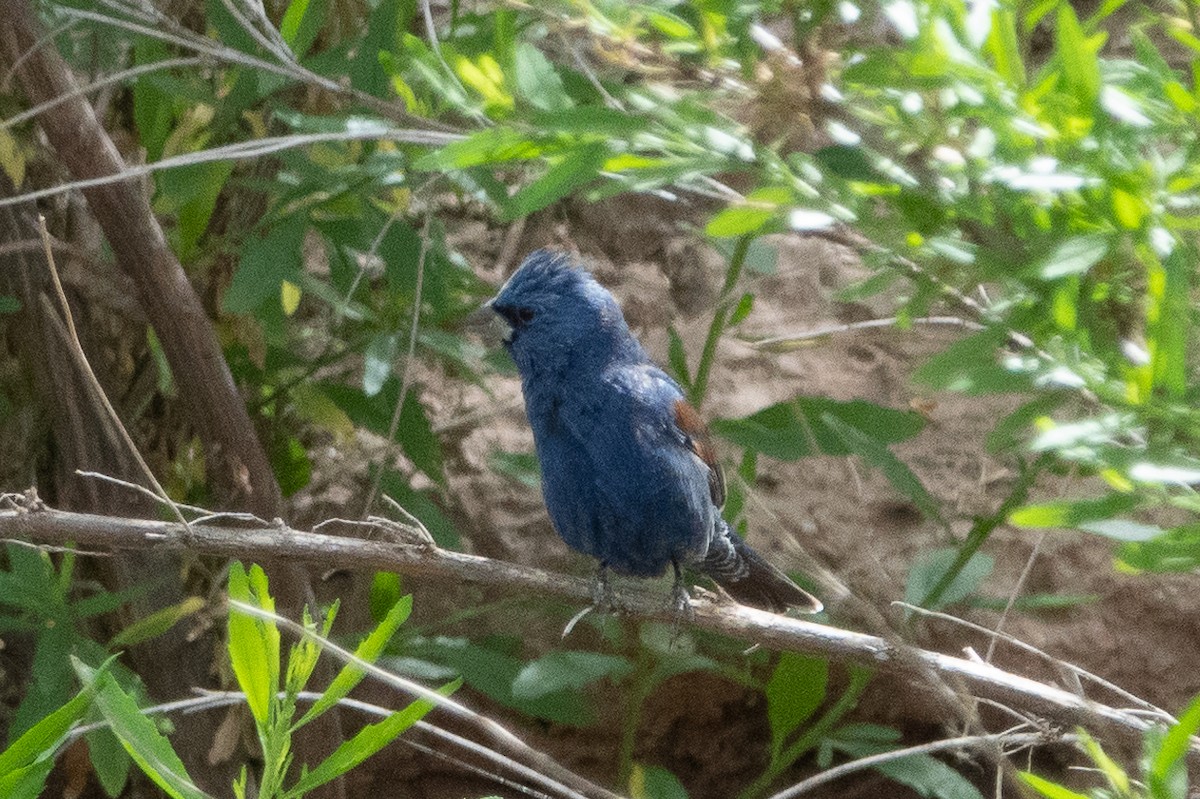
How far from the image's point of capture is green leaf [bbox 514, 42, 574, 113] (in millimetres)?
1997

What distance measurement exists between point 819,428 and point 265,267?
1.32m

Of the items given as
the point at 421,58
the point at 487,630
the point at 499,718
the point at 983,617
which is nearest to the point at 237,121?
the point at 421,58

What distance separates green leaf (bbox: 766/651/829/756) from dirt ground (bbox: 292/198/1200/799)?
27 centimetres

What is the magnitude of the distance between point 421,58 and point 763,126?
1.85 ft

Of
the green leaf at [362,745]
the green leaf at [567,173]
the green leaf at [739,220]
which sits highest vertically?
the green leaf at [567,173]

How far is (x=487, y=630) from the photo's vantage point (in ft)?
12.5

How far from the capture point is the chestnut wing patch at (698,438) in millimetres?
3074

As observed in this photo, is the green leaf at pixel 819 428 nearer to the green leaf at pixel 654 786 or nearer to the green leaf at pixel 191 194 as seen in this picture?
the green leaf at pixel 654 786

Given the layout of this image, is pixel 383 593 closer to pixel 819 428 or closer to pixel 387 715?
pixel 819 428

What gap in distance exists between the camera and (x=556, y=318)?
315cm

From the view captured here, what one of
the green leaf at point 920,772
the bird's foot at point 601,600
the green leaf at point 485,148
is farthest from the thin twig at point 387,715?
the green leaf at point 920,772

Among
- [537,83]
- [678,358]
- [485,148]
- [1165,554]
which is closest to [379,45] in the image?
[537,83]

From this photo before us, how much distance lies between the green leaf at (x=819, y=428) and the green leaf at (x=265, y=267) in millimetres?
1084

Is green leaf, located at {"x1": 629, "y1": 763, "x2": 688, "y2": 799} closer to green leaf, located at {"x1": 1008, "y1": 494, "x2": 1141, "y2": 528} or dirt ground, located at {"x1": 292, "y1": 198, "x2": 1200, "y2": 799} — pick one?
dirt ground, located at {"x1": 292, "y1": 198, "x2": 1200, "y2": 799}
